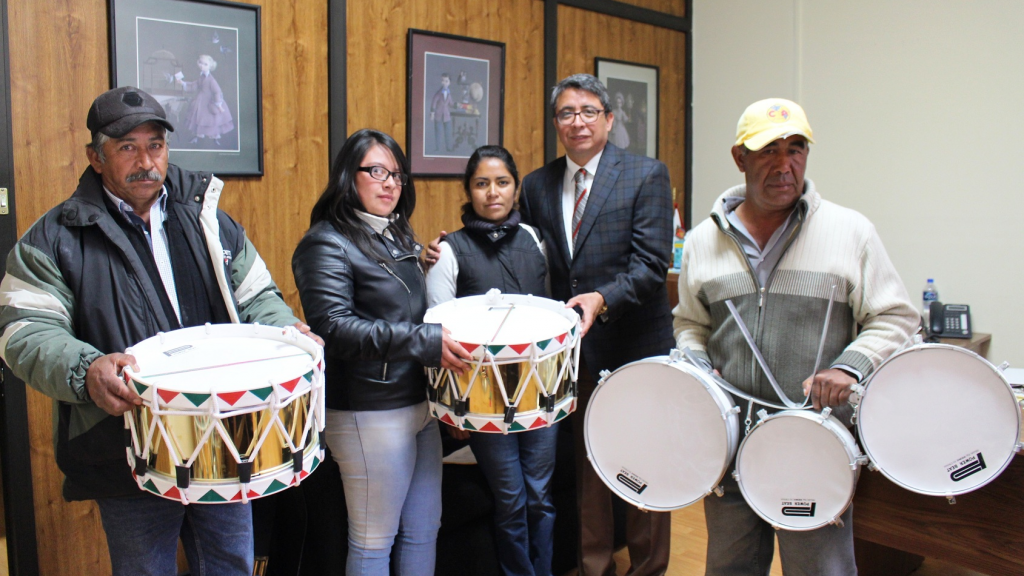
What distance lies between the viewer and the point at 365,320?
184 cm

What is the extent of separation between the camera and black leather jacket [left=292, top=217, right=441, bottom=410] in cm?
181

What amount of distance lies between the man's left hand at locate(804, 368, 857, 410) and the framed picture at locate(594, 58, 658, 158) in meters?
2.72

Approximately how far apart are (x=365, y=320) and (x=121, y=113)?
701mm

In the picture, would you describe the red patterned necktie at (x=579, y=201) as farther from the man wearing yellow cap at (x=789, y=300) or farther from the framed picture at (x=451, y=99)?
the framed picture at (x=451, y=99)

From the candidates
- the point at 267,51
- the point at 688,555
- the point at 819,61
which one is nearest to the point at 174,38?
the point at 267,51

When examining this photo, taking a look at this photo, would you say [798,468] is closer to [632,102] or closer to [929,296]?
[929,296]

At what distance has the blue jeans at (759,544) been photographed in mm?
1694

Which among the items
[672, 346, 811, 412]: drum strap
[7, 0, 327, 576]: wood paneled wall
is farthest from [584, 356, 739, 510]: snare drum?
[7, 0, 327, 576]: wood paneled wall

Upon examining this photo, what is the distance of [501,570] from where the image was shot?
7.95 feet

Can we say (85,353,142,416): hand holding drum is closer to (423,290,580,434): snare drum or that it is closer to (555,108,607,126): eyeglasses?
(423,290,580,434): snare drum

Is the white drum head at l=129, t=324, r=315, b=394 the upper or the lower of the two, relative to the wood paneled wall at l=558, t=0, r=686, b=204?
lower

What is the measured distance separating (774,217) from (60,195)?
2093 mm

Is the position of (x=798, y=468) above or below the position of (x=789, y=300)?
below

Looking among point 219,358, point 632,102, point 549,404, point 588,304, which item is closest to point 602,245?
point 588,304
